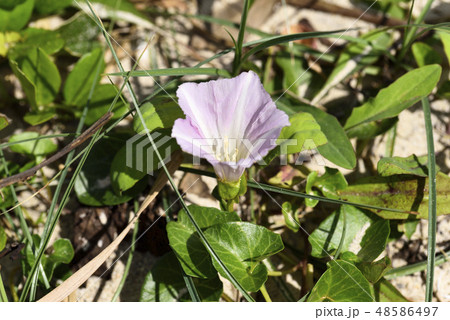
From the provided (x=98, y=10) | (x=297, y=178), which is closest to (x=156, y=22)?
(x=98, y=10)

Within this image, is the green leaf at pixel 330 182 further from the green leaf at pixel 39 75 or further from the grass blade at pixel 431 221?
the green leaf at pixel 39 75

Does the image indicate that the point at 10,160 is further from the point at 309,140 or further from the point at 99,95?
the point at 309,140

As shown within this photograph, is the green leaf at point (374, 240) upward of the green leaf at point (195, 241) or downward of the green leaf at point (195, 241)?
downward

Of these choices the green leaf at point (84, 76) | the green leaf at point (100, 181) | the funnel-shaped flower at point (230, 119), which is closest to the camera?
the funnel-shaped flower at point (230, 119)

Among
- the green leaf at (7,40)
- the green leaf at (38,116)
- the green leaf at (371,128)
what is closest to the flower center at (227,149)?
the green leaf at (371,128)

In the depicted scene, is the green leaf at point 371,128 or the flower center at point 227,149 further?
the green leaf at point 371,128

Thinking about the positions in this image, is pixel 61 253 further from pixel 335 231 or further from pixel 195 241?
pixel 335 231

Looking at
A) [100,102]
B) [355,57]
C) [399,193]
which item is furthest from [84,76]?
[399,193]
